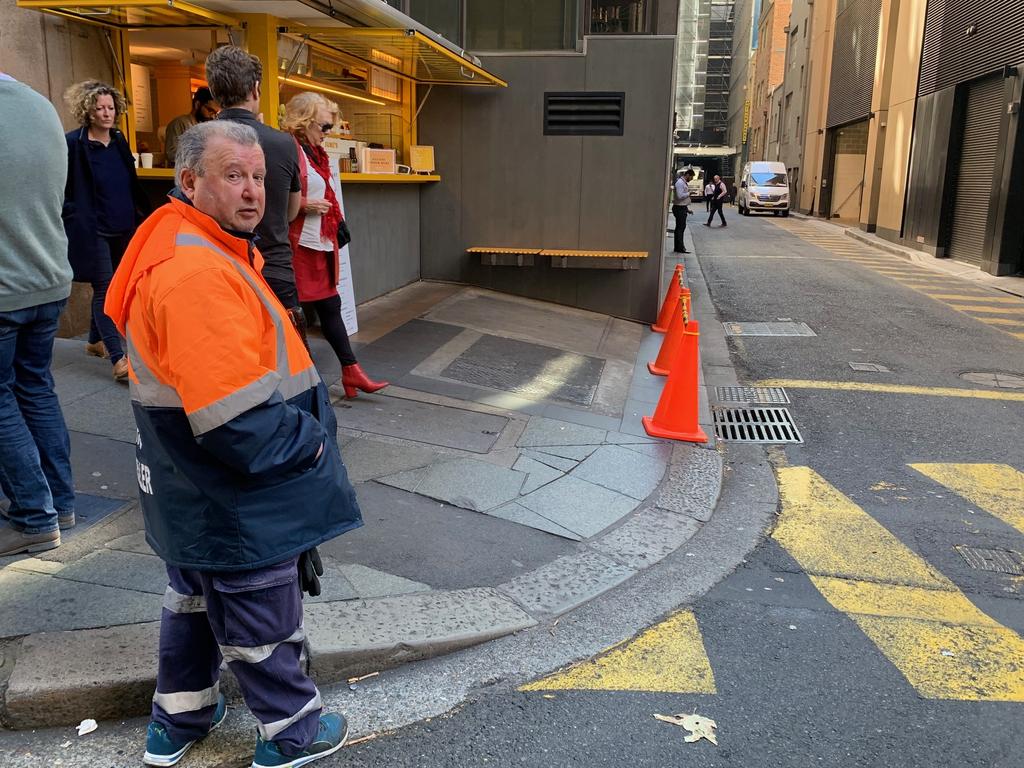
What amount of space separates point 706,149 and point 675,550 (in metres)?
94.4

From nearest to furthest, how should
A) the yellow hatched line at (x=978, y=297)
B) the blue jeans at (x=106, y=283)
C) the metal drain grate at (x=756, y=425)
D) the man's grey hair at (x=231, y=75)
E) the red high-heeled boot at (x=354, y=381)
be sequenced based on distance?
1. the man's grey hair at (x=231, y=75)
2. the blue jeans at (x=106, y=283)
3. the red high-heeled boot at (x=354, y=381)
4. the metal drain grate at (x=756, y=425)
5. the yellow hatched line at (x=978, y=297)

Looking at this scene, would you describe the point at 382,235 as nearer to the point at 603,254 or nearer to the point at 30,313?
the point at 603,254

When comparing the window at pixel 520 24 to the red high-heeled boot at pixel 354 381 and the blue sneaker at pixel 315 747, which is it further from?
the blue sneaker at pixel 315 747

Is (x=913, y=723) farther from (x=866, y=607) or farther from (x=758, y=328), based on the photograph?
(x=758, y=328)

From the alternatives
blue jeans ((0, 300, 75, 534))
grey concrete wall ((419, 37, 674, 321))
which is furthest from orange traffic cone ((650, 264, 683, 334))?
blue jeans ((0, 300, 75, 534))

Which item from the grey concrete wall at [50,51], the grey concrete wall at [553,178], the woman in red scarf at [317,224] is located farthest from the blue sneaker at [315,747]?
the grey concrete wall at [553,178]

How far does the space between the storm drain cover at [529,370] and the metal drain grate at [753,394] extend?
1.15 meters

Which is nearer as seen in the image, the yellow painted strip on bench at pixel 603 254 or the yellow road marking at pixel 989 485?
the yellow road marking at pixel 989 485

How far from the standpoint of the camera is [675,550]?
4508mm

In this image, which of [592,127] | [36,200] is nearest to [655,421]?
[36,200]

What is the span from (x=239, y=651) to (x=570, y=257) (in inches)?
325

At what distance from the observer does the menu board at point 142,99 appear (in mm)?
7738

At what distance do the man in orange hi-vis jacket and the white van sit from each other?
39333 mm

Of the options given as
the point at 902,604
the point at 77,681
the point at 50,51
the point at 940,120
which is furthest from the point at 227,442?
the point at 940,120
